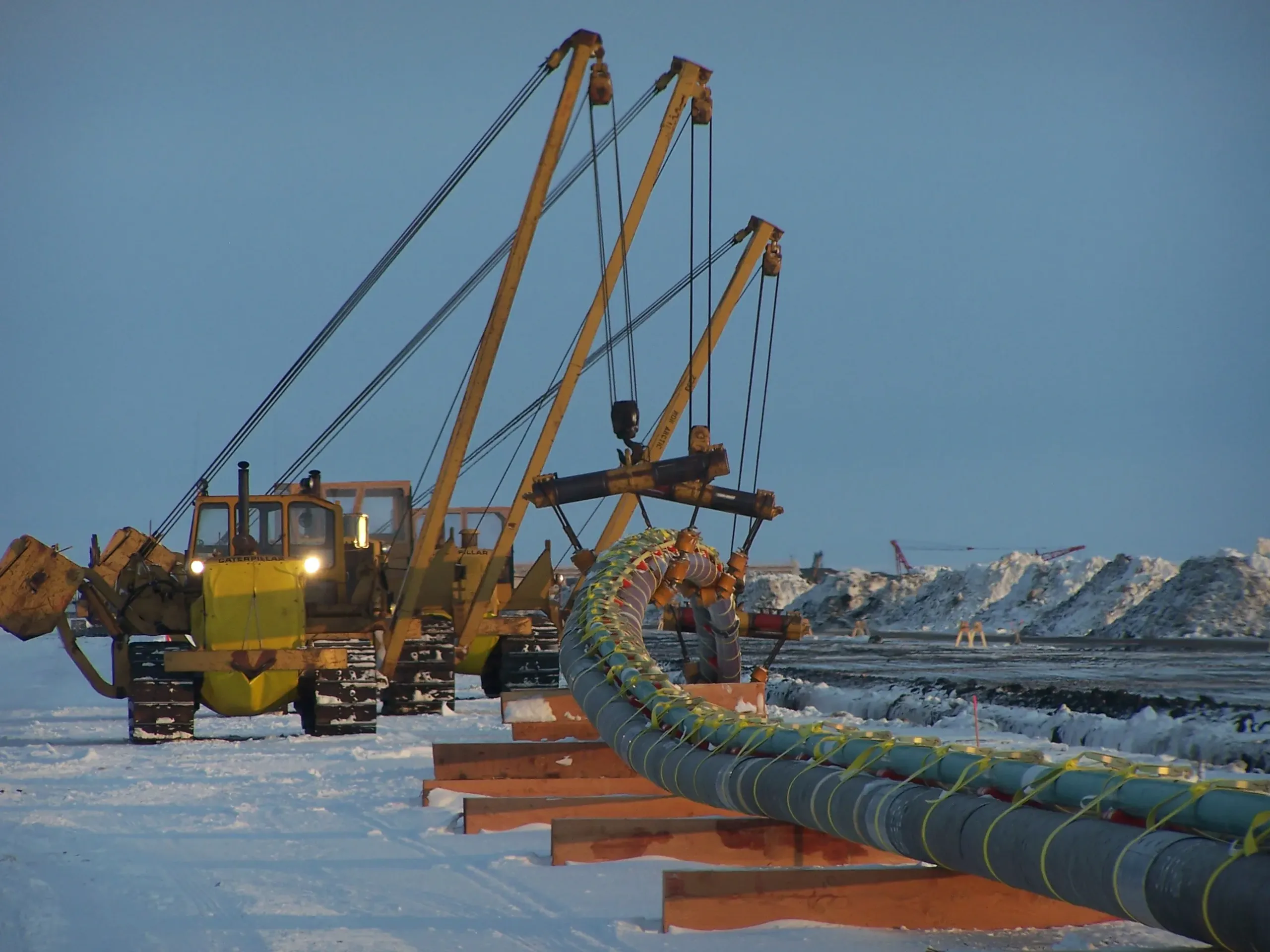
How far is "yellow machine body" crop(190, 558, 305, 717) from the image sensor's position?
18766 mm

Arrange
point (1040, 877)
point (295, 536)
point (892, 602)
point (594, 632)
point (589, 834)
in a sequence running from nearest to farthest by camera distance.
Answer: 1. point (1040, 877)
2. point (589, 834)
3. point (594, 632)
4. point (295, 536)
5. point (892, 602)

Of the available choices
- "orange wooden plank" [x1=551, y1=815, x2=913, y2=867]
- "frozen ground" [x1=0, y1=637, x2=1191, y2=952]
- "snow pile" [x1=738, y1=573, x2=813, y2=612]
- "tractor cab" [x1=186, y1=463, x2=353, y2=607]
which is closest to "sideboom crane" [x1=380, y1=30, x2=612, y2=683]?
"tractor cab" [x1=186, y1=463, x2=353, y2=607]

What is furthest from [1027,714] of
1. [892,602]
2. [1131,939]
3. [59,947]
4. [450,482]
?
[892,602]

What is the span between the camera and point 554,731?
14.8 meters

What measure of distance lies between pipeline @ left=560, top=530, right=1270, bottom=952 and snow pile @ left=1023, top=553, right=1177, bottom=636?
4671cm

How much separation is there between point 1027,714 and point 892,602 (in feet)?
194

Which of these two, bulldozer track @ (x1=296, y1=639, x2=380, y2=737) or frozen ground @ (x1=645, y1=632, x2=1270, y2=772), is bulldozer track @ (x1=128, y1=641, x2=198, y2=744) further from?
frozen ground @ (x1=645, y1=632, x2=1270, y2=772)

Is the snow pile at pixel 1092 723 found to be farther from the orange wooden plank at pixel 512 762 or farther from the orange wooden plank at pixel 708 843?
the orange wooden plank at pixel 708 843

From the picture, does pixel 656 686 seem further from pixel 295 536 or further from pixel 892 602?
pixel 892 602

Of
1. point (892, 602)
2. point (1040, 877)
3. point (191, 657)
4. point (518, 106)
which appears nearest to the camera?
point (1040, 877)

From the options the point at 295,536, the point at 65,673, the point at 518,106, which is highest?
the point at 518,106

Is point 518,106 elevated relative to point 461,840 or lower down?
elevated

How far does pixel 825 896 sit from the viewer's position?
22.5 ft

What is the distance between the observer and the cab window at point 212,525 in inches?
802
